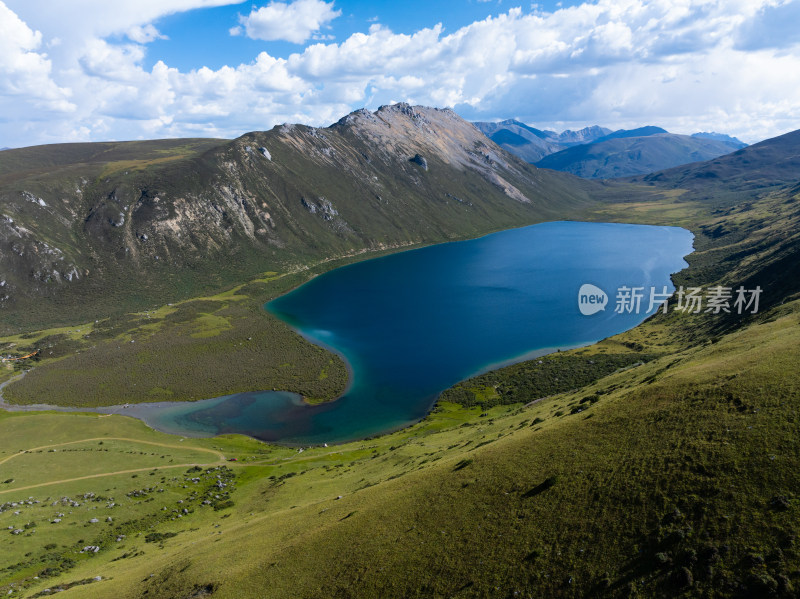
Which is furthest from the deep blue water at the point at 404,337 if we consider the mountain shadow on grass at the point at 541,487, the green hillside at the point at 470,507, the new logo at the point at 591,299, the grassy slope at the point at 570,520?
the mountain shadow on grass at the point at 541,487

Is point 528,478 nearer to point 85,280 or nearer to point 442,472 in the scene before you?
point 442,472

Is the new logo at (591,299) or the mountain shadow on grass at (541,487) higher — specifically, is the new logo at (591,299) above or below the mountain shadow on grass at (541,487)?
above

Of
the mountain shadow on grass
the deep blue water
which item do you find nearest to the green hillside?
the mountain shadow on grass

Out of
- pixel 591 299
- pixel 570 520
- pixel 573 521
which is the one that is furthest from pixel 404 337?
pixel 573 521

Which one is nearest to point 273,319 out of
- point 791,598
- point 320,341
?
point 320,341

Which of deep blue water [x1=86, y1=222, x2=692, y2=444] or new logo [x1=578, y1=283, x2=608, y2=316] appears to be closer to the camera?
deep blue water [x1=86, y1=222, x2=692, y2=444]

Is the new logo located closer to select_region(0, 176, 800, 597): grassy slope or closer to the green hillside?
the green hillside

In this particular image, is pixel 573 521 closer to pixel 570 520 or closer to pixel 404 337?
pixel 570 520

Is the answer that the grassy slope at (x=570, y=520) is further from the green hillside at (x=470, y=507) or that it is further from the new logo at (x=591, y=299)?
the new logo at (x=591, y=299)
